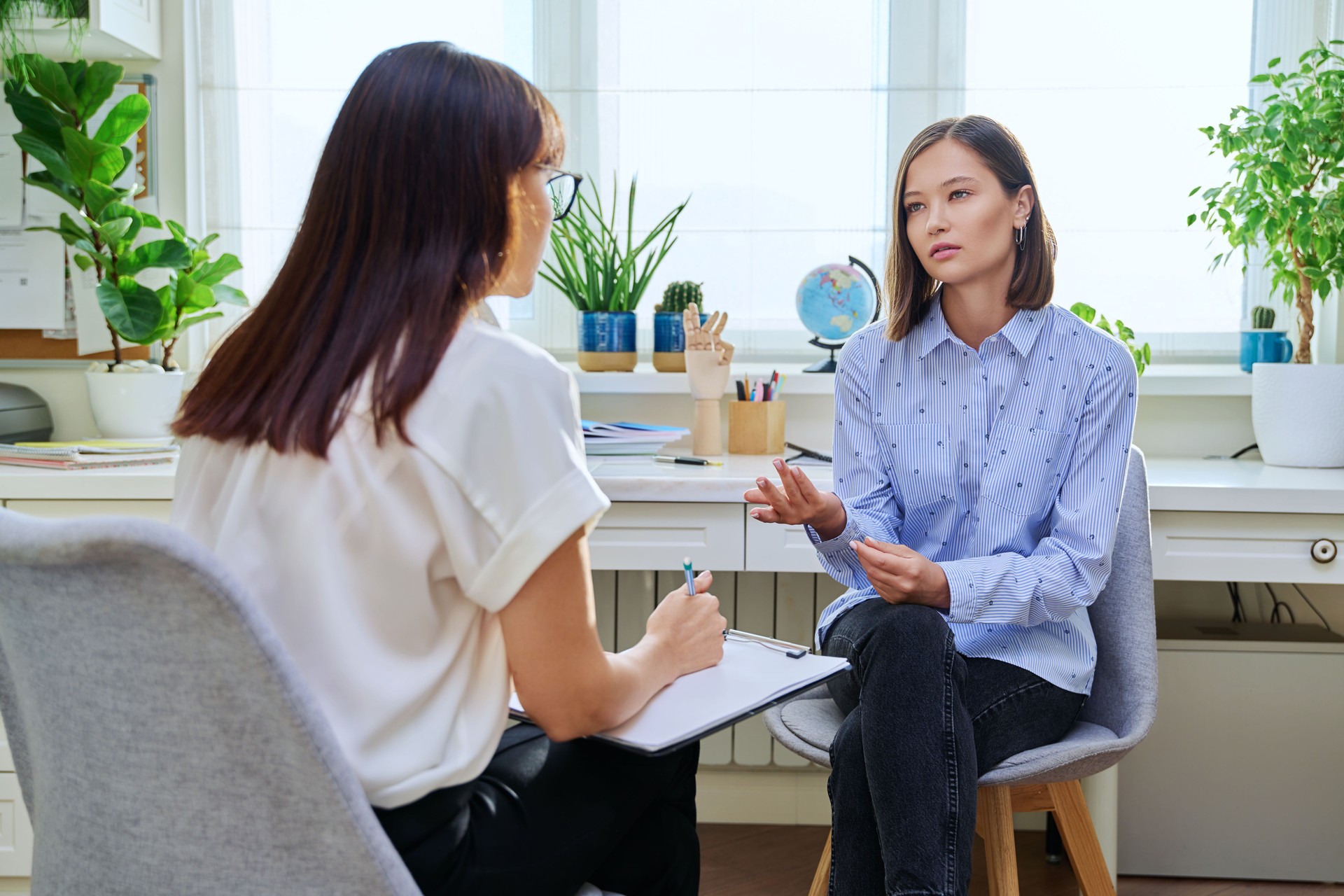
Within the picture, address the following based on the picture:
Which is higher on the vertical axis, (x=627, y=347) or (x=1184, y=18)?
(x=1184, y=18)

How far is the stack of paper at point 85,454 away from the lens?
192 centimetres

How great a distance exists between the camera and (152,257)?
212 centimetres

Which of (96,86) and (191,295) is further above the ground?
(96,86)

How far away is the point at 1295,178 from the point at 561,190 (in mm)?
1454

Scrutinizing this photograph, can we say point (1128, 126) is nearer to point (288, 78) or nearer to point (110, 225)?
point (288, 78)

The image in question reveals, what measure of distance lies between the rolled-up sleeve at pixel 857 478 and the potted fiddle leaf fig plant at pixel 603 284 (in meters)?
0.77

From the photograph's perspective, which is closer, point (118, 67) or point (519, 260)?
point (519, 260)

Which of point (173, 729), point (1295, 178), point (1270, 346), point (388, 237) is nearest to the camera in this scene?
point (173, 729)

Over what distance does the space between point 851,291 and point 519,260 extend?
140 centimetres

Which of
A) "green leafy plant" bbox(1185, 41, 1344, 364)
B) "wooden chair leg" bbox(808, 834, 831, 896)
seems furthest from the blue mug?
"wooden chair leg" bbox(808, 834, 831, 896)

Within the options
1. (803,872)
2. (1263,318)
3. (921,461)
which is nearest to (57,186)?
(921,461)

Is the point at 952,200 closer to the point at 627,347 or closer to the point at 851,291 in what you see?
the point at 851,291

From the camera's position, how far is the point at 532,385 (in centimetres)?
80

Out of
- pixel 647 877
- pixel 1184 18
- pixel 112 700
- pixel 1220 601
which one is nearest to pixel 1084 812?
pixel 647 877
